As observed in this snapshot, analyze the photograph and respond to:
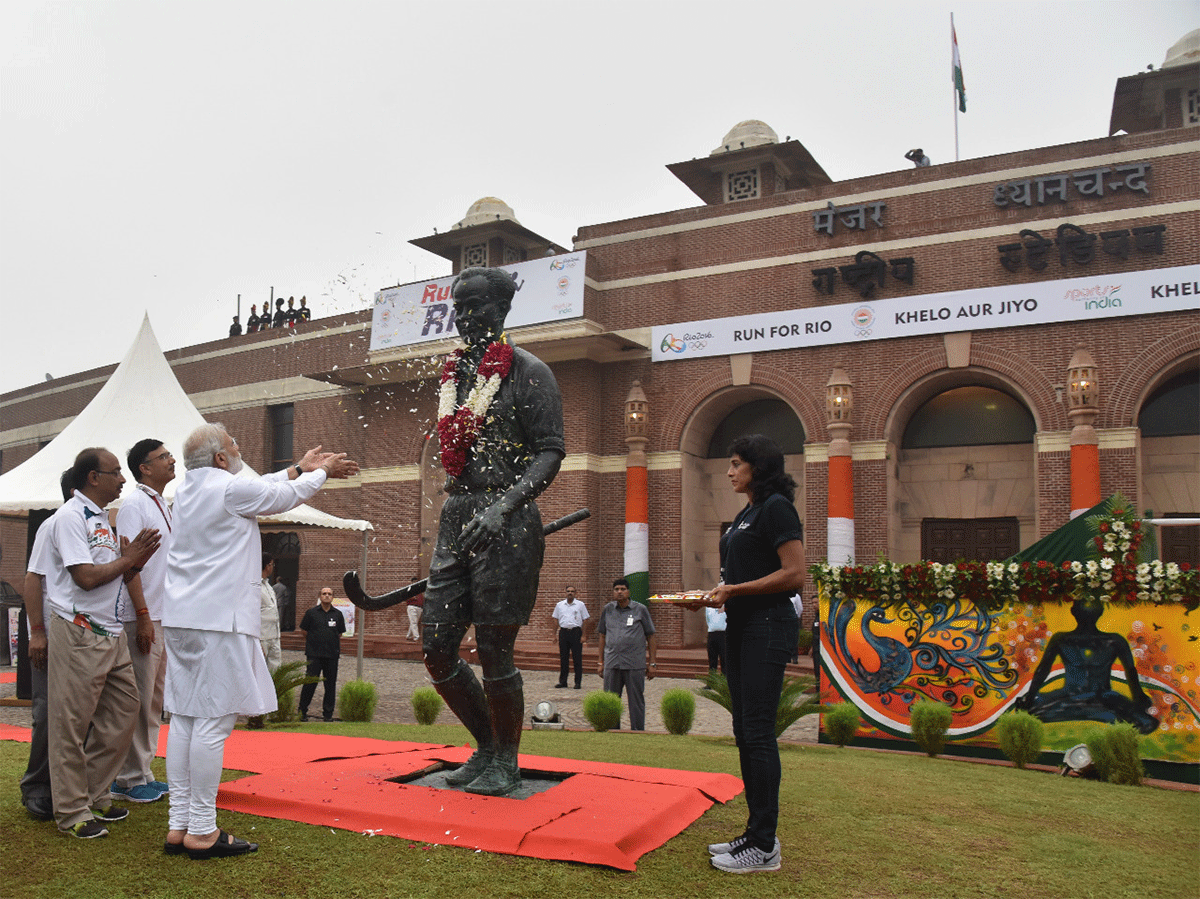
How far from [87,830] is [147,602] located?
1.51 metres

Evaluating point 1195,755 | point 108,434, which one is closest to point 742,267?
point 108,434

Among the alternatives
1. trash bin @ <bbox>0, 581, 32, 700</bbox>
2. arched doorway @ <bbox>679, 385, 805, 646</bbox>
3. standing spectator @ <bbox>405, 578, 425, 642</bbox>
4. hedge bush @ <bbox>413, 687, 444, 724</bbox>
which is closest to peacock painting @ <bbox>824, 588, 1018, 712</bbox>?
hedge bush @ <bbox>413, 687, 444, 724</bbox>

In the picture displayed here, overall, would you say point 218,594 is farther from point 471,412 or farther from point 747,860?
point 747,860

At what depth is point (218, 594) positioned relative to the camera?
13.9 feet

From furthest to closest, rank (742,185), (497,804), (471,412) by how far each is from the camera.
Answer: (742,185), (471,412), (497,804)

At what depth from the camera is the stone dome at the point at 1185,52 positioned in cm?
2162

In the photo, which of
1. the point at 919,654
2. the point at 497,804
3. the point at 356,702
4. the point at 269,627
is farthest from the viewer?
the point at 269,627

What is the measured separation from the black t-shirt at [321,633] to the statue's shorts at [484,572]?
25.3 feet

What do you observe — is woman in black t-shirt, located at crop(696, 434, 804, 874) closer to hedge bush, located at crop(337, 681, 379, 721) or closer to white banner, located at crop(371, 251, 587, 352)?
hedge bush, located at crop(337, 681, 379, 721)

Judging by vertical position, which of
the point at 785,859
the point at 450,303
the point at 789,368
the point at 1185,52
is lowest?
the point at 785,859

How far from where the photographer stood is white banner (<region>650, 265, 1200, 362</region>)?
17.5 meters

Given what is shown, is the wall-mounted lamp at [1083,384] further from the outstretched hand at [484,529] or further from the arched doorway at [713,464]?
the outstretched hand at [484,529]

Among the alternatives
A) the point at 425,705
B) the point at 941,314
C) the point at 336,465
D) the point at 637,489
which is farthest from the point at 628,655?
the point at 941,314

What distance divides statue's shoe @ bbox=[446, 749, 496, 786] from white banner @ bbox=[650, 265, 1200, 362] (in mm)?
16282
